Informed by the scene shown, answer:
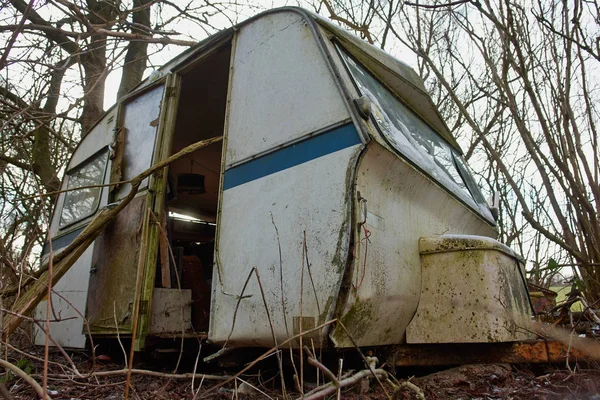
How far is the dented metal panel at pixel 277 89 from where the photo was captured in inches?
101

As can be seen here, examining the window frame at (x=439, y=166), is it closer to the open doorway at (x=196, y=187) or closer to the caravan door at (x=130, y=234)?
the open doorway at (x=196, y=187)

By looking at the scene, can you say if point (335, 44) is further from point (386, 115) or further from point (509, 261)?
point (509, 261)

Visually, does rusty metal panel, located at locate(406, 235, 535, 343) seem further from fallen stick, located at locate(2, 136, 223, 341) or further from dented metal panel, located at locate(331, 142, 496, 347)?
fallen stick, located at locate(2, 136, 223, 341)

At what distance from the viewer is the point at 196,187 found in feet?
19.6

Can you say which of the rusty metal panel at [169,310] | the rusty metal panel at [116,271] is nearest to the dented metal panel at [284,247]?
the rusty metal panel at [169,310]

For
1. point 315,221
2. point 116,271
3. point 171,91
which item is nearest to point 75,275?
point 116,271

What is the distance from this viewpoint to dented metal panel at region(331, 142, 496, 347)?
2.21 m

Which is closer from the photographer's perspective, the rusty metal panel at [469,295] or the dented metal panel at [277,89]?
the rusty metal panel at [469,295]

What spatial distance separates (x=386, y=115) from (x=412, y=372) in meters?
1.60

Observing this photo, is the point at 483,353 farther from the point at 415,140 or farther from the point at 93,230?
the point at 93,230

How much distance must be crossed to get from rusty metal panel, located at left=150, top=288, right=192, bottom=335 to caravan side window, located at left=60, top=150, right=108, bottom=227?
4.17 ft

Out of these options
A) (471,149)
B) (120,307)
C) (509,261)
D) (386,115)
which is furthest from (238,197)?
(471,149)

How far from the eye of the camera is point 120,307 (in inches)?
135

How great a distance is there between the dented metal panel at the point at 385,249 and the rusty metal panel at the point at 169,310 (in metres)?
1.61
